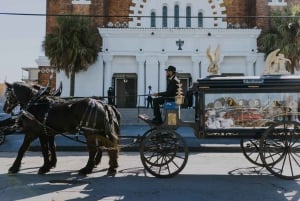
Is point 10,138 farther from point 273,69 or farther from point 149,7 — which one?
point 149,7

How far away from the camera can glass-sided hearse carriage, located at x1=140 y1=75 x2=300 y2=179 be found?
328 inches

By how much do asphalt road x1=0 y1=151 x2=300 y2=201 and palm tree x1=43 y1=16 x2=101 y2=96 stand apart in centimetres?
1624

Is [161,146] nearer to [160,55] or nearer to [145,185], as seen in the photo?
[145,185]

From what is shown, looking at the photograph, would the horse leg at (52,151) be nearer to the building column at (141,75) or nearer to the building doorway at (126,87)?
the building column at (141,75)

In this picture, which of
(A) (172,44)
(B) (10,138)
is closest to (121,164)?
(B) (10,138)

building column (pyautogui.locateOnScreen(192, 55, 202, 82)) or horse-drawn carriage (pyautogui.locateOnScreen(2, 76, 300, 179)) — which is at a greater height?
building column (pyautogui.locateOnScreen(192, 55, 202, 82))

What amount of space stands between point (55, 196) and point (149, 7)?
2408 cm

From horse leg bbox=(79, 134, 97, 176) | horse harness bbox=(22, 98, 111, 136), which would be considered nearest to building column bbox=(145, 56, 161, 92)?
horse harness bbox=(22, 98, 111, 136)

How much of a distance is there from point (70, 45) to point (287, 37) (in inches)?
532

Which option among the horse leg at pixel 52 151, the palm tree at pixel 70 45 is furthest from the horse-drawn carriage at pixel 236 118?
the palm tree at pixel 70 45

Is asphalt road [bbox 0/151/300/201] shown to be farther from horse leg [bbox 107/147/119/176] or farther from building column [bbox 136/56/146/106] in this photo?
building column [bbox 136/56/146/106]

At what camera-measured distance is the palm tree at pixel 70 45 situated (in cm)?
2584

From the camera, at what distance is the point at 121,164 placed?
34.2 feet

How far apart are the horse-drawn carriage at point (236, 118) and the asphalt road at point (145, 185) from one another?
0.38m
